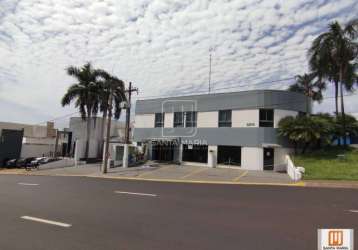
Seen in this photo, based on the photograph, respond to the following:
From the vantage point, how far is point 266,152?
27.3 meters

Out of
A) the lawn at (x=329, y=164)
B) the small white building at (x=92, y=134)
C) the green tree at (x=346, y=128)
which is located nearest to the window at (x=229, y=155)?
the lawn at (x=329, y=164)

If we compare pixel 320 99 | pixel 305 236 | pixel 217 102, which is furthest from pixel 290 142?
pixel 305 236

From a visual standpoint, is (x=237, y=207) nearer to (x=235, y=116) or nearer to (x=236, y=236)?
(x=236, y=236)

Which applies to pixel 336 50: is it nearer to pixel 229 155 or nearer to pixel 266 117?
pixel 266 117

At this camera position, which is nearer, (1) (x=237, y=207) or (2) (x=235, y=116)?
(1) (x=237, y=207)

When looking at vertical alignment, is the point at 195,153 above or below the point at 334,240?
above

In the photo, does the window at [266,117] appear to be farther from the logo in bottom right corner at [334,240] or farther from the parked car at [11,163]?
the parked car at [11,163]

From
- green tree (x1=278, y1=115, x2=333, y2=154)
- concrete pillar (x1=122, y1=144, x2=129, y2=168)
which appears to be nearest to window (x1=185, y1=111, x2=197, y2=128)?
concrete pillar (x1=122, y1=144, x2=129, y2=168)

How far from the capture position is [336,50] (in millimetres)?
27453

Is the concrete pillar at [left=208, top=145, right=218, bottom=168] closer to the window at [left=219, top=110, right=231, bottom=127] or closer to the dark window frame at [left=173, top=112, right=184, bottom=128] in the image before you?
the window at [left=219, top=110, right=231, bottom=127]

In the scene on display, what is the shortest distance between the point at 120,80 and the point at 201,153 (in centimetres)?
1241

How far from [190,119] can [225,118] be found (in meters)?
3.93

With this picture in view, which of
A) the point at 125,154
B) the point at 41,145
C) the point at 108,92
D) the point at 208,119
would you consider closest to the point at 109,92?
the point at 108,92

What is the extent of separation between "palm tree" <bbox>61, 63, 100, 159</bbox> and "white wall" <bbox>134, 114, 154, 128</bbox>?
4830 millimetres
